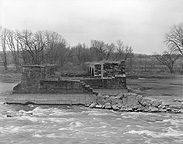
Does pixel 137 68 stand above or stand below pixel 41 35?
below

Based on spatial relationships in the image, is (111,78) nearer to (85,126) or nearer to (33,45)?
(85,126)

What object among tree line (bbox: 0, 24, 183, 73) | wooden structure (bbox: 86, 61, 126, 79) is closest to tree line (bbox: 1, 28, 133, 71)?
tree line (bbox: 0, 24, 183, 73)

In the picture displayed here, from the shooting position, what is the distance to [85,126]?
540 inches

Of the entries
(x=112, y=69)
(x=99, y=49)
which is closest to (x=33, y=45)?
(x=99, y=49)

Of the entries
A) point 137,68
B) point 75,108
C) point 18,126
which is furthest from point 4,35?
point 18,126

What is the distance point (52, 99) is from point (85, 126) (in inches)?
269

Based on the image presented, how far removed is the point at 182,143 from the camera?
10992mm

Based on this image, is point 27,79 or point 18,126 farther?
point 27,79

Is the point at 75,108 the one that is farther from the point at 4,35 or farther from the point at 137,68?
the point at 137,68

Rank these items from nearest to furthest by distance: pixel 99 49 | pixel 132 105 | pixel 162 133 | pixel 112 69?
pixel 162 133
pixel 132 105
pixel 112 69
pixel 99 49

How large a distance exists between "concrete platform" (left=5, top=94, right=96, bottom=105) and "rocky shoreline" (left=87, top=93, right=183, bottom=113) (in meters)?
0.89

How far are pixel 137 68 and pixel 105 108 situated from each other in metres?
50.3

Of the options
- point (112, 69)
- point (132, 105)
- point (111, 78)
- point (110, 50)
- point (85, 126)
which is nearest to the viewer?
point (85, 126)

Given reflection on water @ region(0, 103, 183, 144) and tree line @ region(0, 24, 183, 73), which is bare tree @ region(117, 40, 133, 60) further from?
reflection on water @ region(0, 103, 183, 144)
